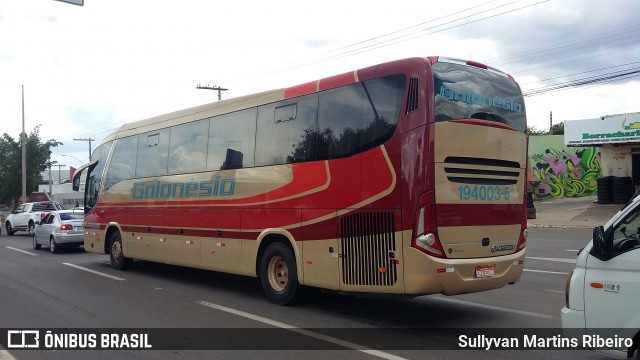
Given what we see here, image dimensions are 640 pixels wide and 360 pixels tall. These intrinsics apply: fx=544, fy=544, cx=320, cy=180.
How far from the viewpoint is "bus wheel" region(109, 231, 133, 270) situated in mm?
13648

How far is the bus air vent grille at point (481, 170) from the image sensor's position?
22.9ft

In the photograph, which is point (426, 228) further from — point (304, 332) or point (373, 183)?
point (304, 332)

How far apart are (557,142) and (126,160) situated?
97.7ft

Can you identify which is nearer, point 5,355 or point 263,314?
point 5,355

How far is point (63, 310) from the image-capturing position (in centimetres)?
879

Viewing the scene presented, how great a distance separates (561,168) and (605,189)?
6690 mm

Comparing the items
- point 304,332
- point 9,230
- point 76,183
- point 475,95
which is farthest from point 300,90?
point 9,230

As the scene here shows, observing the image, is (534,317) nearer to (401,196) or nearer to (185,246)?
(401,196)

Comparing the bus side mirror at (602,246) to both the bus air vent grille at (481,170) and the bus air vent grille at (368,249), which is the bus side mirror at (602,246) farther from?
the bus air vent grille at (368,249)

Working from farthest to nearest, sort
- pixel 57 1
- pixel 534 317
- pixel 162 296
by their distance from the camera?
pixel 162 296 → pixel 57 1 → pixel 534 317

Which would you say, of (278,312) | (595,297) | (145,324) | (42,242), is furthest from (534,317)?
(42,242)

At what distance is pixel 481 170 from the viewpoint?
729 cm

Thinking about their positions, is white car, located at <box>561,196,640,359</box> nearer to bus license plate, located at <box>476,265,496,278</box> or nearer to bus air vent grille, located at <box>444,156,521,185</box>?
bus license plate, located at <box>476,265,496,278</box>

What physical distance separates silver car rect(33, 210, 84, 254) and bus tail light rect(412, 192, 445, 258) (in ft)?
50.4
